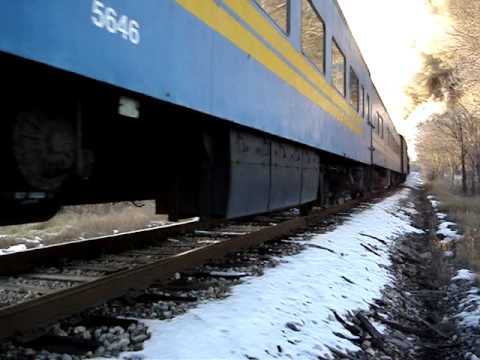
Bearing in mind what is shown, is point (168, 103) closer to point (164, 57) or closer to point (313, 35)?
point (164, 57)

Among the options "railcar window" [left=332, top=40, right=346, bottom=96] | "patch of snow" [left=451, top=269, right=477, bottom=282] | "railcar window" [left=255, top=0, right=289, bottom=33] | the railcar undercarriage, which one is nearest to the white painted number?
the railcar undercarriage

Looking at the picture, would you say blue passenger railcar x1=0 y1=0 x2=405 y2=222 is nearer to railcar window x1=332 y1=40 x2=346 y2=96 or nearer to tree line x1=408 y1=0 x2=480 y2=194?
railcar window x1=332 y1=40 x2=346 y2=96

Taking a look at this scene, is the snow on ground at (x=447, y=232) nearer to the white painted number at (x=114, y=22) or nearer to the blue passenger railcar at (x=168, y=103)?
the blue passenger railcar at (x=168, y=103)

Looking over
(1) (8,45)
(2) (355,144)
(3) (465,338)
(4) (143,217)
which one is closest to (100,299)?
(1) (8,45)

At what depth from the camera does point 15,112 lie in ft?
8.68

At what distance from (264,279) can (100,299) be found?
4.56 feet

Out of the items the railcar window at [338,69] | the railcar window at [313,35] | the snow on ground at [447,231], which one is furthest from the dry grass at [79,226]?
the snow on ground at [447,231]

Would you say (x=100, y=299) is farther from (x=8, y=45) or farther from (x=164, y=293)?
(x=8, y=45)

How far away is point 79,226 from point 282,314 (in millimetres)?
9758

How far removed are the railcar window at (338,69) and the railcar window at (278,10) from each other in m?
2.86

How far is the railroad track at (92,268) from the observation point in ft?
9.47

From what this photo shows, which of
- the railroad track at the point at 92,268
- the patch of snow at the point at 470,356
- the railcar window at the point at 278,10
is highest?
the railcar window at the point at 278,10

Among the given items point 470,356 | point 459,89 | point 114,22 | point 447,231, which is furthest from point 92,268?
point 459,89

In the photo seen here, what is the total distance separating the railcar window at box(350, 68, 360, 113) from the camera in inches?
416
